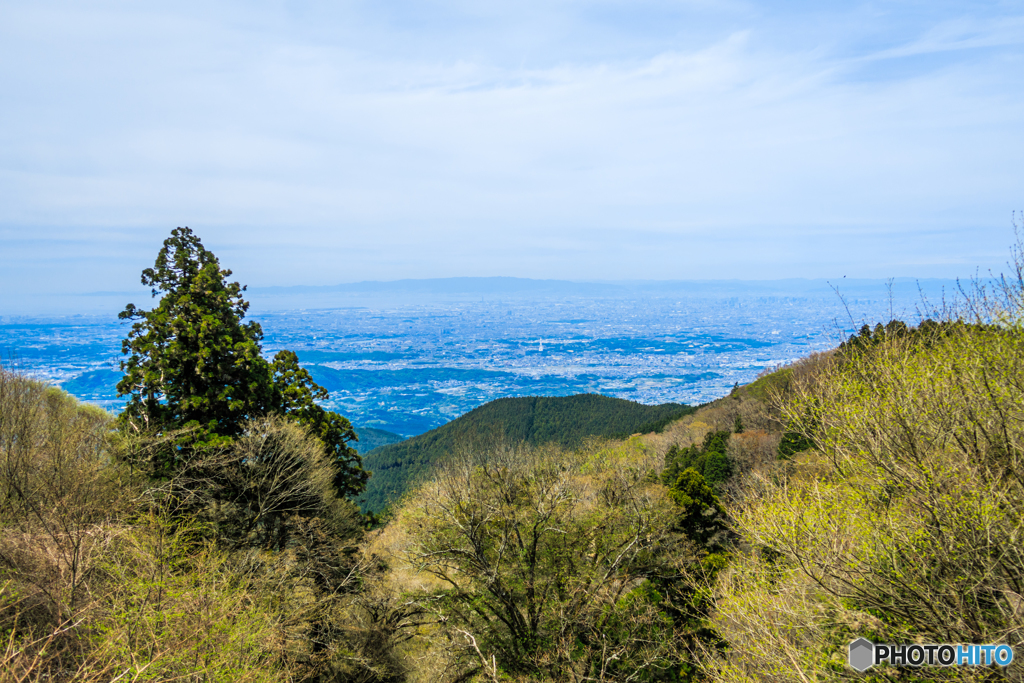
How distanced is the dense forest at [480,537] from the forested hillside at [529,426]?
37978 mm

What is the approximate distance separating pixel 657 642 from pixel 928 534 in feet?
31.5

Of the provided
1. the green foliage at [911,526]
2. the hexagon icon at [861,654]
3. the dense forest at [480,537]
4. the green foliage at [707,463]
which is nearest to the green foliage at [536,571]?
the dense forest at [480,537]

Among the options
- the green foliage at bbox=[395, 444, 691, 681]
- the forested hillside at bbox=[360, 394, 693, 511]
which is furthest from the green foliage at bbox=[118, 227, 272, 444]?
the forested hillside at bbox=[360, 394, 693, 511]

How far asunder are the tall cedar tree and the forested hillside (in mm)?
38678

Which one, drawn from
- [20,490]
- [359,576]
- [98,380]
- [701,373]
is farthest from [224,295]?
[701,373]

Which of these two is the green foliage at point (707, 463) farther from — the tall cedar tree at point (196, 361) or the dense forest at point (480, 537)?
the tall cedar tree at point (196, 361)

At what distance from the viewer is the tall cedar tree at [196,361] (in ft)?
55.8

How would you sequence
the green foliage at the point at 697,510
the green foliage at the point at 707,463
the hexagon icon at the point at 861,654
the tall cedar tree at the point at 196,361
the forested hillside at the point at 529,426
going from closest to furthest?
the hexagon icon at the point at 861,654 < the tall cedar tree at the point at 196,361 < the green foliage at the point at 697,510 < the green foliage at the point at 707,463 < the forested hillside at the point at 529,426

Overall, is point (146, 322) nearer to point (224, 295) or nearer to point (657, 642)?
point (224, 295)

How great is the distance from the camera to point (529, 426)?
237 feet

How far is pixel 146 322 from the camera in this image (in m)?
17.7

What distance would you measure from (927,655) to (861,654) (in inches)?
32.7

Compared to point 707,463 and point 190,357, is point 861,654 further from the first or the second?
point 707,463

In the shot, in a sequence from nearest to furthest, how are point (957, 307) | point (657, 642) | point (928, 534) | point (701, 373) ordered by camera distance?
point (928, 534), point (957, 307), point (657, 642), point (701, 373)
